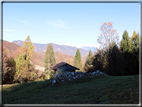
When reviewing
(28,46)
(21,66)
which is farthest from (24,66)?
(28,46)

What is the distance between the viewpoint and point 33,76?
34.2 metres

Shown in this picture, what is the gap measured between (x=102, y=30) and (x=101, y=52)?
16.1 ft

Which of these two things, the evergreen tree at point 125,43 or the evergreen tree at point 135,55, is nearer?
the evergreen tree at point 135,55

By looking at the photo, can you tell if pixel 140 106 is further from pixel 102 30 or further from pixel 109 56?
pixel 102 30

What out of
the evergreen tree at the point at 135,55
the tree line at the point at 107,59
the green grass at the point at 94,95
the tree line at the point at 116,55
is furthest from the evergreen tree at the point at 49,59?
the green grass at the point at 94,95

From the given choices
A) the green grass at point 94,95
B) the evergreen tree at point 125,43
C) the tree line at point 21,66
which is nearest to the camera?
the green grass at point 94,95

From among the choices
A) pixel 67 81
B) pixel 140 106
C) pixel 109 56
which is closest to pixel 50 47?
pixel 109 56

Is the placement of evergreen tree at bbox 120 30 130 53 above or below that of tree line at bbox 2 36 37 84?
above

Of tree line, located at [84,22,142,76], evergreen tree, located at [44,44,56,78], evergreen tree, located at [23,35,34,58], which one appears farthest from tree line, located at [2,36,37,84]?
tree line, located at [84,22,142,76]

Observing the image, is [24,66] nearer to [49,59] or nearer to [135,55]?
[49,59]

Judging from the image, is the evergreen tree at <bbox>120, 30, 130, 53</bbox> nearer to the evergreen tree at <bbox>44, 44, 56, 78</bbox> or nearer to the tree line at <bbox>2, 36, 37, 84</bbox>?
the tree line at <bbox>2, 36, 37, 84</bbox>

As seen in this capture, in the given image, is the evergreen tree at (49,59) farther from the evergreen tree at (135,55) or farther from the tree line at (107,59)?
the evergreen tree at (135,55)

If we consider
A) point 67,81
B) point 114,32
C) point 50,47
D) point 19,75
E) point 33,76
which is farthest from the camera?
point 50,47

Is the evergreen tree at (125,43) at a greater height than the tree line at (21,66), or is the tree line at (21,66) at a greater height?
Result: the evergreen tree at (125,43)
